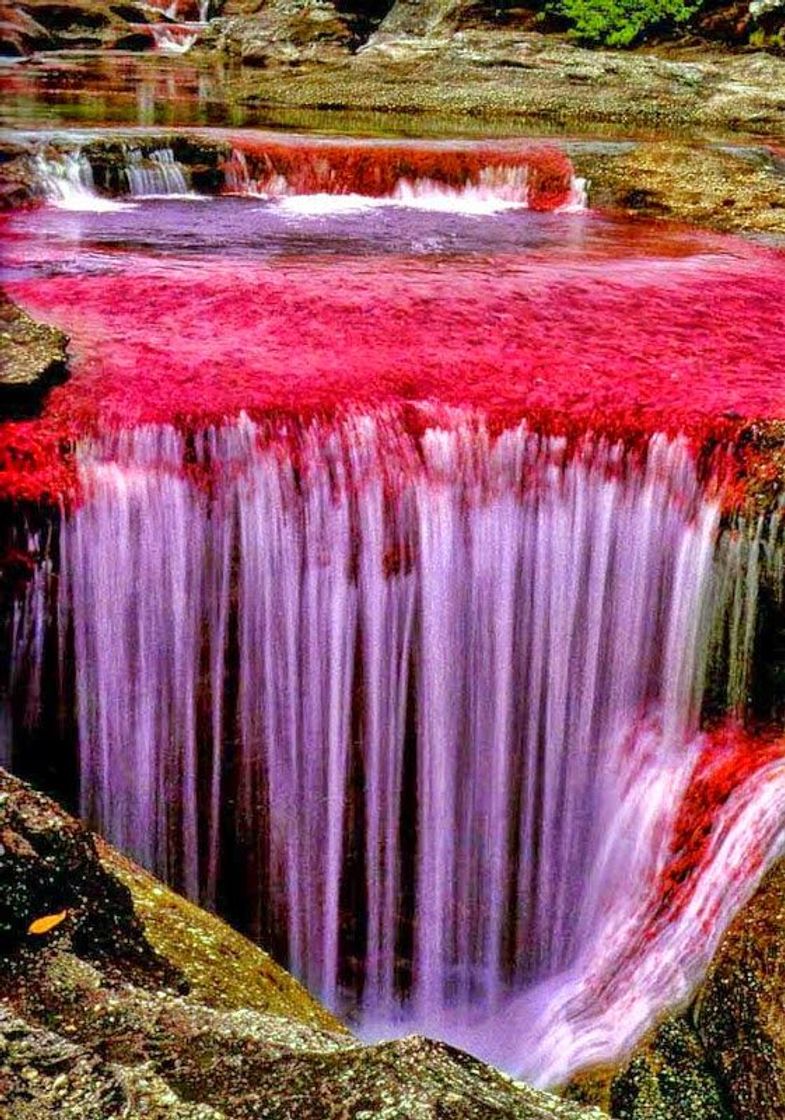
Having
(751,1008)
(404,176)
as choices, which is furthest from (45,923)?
(404,176)

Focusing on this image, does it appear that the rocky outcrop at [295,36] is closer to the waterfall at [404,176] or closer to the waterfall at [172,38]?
the waterfall at [172,38]

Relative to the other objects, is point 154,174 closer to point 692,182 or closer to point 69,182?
point 69,182

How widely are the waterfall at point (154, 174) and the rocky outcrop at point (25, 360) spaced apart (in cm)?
543

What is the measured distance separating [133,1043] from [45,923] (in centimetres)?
44

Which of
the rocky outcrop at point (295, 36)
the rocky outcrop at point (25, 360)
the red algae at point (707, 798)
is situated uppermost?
the rocky outcrop at point (295, 36)

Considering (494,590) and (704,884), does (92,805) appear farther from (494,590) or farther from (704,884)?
(704,884)

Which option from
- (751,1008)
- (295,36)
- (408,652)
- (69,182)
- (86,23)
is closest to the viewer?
(751,1008)

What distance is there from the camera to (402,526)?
4.92 meters

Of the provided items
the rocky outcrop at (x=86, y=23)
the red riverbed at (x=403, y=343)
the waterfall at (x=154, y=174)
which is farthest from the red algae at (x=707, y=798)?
the rocky outcrop at (x=86, y=23)

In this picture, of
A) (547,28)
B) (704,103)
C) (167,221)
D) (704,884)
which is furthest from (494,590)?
(547,28)

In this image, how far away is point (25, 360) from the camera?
508 cm

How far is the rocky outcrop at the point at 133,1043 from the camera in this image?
1834 mm

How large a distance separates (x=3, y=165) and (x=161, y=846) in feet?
23.2

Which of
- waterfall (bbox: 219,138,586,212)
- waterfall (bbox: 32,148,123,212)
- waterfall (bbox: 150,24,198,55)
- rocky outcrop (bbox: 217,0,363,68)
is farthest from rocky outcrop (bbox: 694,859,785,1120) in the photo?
waterfall (bbox: 150,24,198,55)
